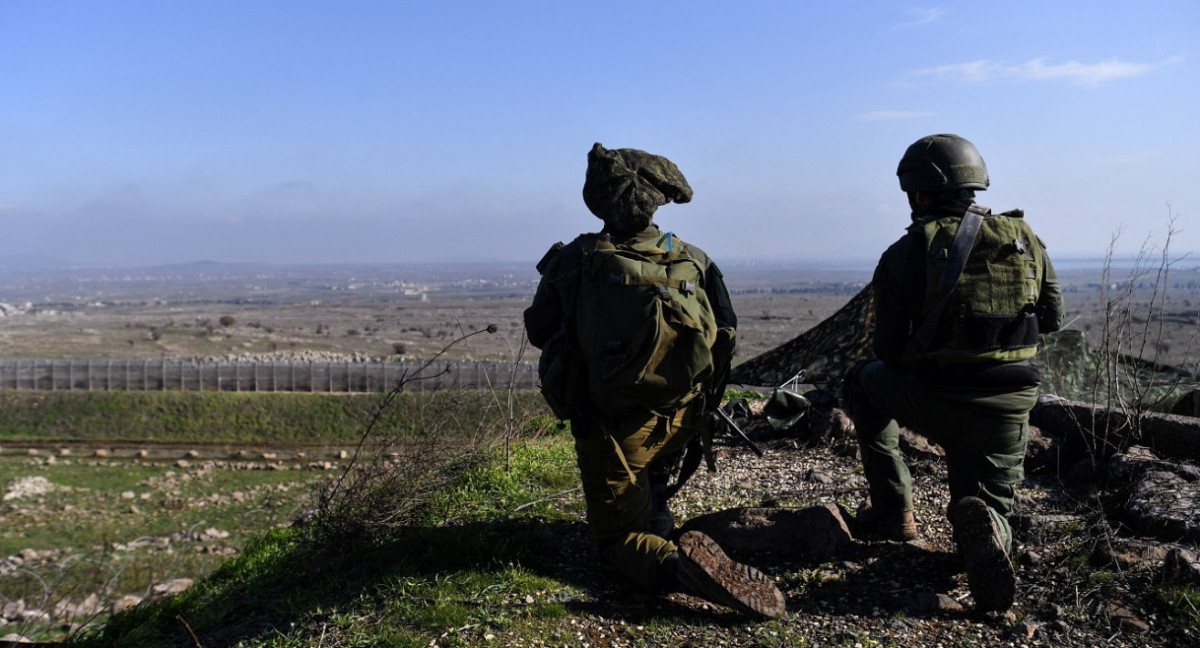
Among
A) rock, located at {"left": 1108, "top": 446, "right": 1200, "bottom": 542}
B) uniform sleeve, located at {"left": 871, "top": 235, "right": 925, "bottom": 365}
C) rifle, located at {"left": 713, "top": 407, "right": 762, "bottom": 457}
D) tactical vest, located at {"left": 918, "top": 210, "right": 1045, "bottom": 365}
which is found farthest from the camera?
rifle, located at {"left": 713, "top": 407, "right": 762, "bottom": 457}

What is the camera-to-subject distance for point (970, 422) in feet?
12.4

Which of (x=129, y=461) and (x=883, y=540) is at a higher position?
(x=883, y=540)

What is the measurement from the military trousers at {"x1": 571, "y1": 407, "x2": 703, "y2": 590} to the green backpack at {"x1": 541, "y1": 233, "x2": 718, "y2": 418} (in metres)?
0.10

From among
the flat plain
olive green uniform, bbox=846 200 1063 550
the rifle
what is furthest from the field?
olive green uniform, bbox=846 200 1063 550

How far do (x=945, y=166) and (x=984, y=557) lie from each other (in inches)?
63.2

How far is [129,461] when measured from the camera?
24000mm

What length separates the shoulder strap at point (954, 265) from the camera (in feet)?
12.0

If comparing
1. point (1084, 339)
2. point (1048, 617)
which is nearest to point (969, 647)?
point (1048, 617)

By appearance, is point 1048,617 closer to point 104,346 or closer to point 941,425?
point 941,425

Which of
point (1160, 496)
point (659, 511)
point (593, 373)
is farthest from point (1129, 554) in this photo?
point (593, 373)

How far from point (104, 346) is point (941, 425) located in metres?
64.3

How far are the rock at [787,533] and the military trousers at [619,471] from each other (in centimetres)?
55

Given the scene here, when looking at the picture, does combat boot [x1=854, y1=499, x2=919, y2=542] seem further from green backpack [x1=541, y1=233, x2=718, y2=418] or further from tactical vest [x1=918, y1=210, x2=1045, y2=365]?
green backpack [x1=541, y1=233, x2=718, y2=418]

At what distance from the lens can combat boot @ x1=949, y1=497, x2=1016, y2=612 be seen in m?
3.38
